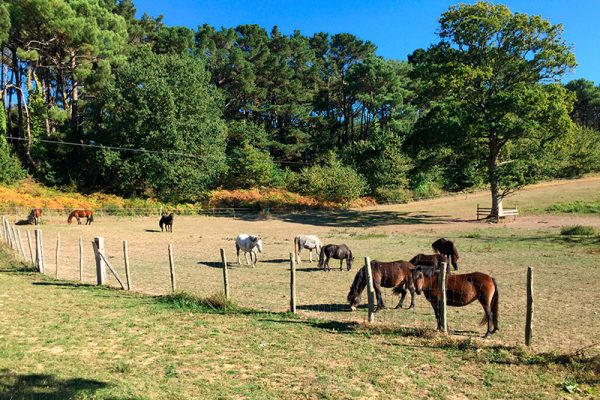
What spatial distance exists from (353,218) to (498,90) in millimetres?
17425

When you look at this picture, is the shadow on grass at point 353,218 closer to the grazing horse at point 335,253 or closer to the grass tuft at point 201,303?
the grazing horse at point 335,253

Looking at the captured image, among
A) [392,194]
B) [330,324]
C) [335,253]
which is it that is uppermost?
[392,194]

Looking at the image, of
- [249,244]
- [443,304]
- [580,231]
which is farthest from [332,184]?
[443,304]

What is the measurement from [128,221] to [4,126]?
1863 cm

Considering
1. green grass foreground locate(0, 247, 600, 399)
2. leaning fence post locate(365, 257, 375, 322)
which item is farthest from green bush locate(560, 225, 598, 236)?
green grass foreground locate(0, 247, 600, 399)

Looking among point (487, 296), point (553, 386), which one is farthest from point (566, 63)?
point (553, 386)

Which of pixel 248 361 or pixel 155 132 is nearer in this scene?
pixel 248 361

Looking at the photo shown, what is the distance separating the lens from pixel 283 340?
8.58m

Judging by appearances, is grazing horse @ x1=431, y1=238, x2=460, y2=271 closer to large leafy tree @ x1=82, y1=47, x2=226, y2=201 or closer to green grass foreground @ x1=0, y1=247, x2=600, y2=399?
green grass foreground @ x1=0, y1=247, x2=600, y2=399

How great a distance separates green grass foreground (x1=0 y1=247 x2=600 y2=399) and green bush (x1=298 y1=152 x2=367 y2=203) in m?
A: 44.8

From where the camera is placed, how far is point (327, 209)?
53219 mm

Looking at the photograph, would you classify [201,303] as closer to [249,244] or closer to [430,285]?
[430,285]

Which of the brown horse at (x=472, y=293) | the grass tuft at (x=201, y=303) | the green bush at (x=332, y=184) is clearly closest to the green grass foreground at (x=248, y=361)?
the grass tuft at (x=201, y=303)

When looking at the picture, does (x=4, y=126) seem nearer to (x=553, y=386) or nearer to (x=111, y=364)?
(x=111, y=364)
